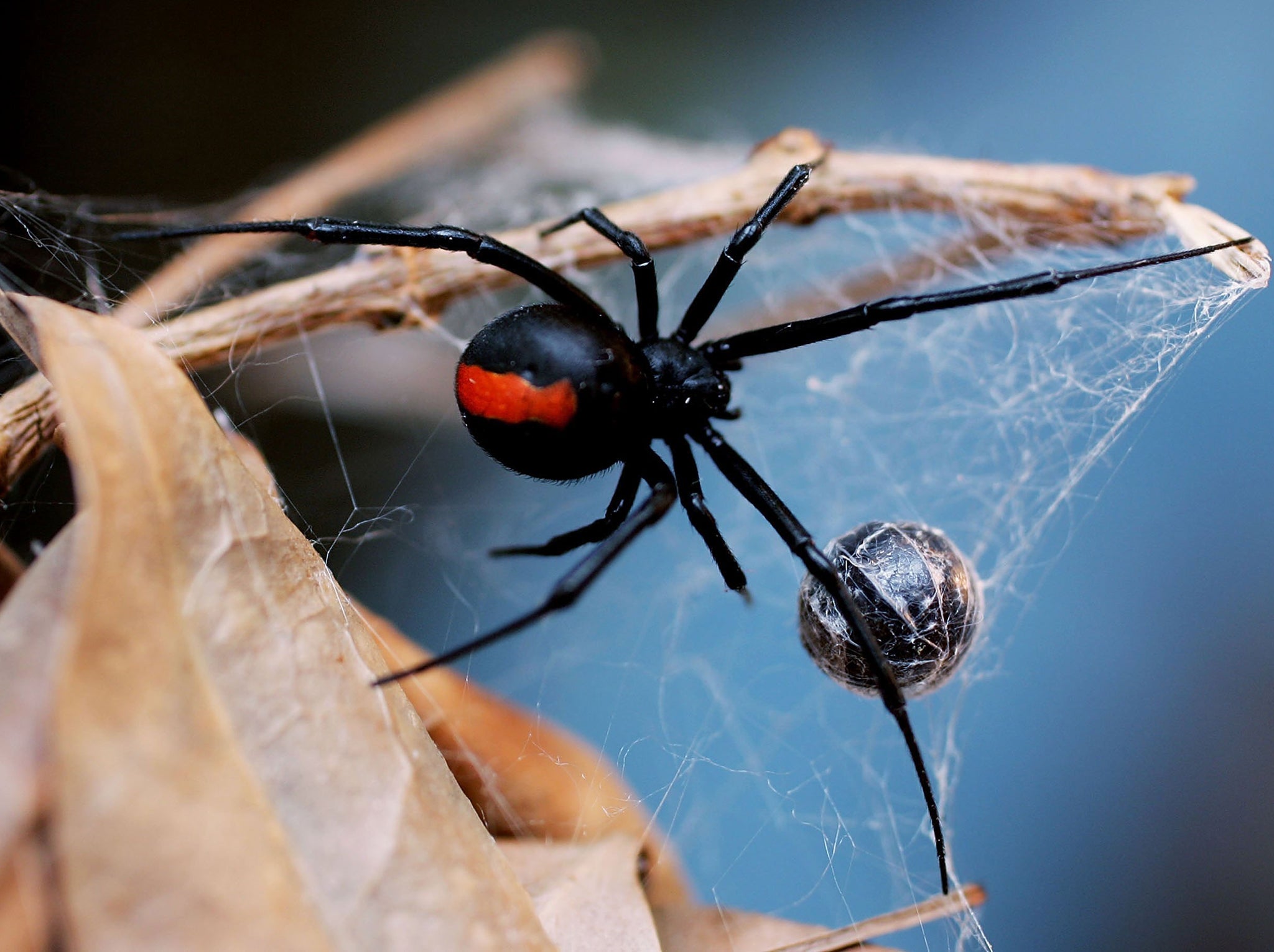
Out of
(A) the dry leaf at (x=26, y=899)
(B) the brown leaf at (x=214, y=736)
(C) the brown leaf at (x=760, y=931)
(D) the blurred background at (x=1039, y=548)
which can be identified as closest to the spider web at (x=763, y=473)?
(D) the blurred background at (x=1039, y=548)

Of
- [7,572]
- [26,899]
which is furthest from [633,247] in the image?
[26,899]

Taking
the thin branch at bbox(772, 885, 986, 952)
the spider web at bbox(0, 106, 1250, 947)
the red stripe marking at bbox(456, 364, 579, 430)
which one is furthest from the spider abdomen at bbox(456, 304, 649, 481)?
the thin branch at bbox(772, 885, 986, 952)

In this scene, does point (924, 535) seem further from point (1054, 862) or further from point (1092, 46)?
point (1092, 46)

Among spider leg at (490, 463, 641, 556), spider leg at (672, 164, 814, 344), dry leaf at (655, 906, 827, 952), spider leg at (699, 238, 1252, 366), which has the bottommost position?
dry leaf at (655, 906, 827, 952)

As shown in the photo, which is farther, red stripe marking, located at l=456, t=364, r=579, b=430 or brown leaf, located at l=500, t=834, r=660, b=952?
red stripe marking, located at l=456, t=364, r=579, b=430

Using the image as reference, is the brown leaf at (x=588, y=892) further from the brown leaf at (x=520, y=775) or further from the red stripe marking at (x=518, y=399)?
the red stripe marking at (x=518, y=399)

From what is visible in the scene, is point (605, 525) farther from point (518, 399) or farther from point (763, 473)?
point (763, 473)

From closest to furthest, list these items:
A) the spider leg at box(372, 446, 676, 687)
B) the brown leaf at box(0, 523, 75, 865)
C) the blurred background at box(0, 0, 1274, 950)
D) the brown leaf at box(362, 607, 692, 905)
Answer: the brown leaf at box(0, 523, 75, 865) → the spider leg at box(372, 446, 676, 687) → the brown leaf at box(362, 607, 692, 905) → the blurred background at box(0, 0, 1274, 950)

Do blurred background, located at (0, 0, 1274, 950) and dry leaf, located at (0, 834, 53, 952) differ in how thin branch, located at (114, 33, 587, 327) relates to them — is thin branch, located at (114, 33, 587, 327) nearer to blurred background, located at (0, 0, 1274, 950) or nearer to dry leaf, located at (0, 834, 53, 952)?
blurred background, located at (0, 0, 1274, 950)
